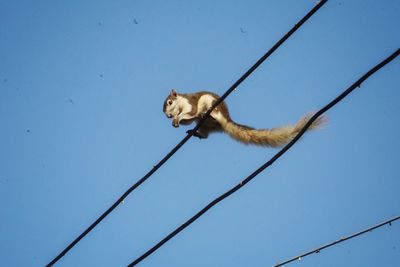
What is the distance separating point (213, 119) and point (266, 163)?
11.2 feet

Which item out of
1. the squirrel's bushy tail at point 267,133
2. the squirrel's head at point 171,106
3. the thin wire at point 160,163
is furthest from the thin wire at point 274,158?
the squirrel's head at point 171,106

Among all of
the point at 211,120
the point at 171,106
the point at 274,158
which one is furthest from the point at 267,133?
the point at 171,106

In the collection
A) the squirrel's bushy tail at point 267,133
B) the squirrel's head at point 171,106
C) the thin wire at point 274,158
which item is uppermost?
the squirrel's head at point 171,106

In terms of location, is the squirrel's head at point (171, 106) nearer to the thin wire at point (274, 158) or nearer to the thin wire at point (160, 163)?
the thin wire at point (160, 163)

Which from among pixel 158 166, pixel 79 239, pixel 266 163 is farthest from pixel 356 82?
pixel 79 239

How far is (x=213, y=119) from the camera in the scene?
6215mm

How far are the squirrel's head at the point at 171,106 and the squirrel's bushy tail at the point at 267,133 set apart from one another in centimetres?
102

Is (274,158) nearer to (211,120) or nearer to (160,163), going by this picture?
(160,163)

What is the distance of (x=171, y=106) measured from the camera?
22.6 feet

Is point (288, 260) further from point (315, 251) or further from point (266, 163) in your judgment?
point (266, 163)

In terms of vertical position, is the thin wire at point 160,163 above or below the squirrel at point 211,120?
below

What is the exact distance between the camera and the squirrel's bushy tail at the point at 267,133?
3.86 m

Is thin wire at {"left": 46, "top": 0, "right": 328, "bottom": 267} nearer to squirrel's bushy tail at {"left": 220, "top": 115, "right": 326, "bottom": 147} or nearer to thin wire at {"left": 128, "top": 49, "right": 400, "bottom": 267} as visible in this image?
thin wire at {"left": 128, "top": 49, "right": 400, "bottom": 267}

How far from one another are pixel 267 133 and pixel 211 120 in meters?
1.62
